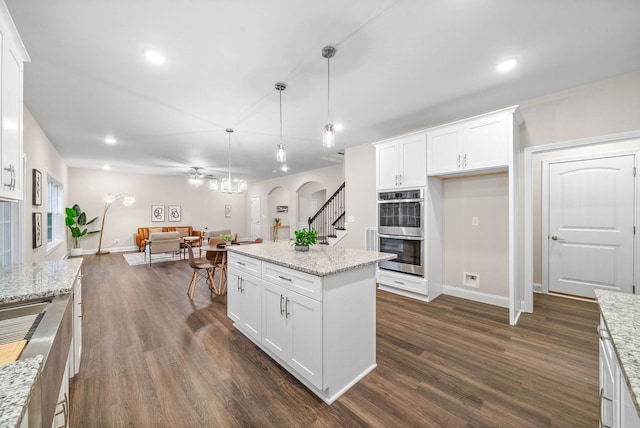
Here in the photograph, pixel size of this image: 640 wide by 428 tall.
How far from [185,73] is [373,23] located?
188 centimetres

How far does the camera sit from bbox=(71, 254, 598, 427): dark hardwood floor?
1.71 meters

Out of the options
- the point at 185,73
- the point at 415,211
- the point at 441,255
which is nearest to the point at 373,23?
the point at 185,73

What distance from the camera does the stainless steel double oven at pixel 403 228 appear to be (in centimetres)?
372

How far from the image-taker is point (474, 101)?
3270 millimetres

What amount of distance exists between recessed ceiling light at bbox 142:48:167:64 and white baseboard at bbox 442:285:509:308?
14.9 feet

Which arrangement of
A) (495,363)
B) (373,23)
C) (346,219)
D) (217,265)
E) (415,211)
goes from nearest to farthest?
(373,23) → (495,363) → (415,211) → (217,265) → (346,219)

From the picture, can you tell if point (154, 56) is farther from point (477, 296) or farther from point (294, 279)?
point (477, 296)

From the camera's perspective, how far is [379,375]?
2.12 meters

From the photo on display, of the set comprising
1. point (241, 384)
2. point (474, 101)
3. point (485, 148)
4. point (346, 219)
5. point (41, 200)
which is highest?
point (474, 101)

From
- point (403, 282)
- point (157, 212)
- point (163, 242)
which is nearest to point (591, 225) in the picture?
point (403, 282)

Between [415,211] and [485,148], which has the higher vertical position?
[485,148]

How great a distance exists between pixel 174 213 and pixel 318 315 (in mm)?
9544

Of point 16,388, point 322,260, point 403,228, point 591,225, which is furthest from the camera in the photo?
point 403,228

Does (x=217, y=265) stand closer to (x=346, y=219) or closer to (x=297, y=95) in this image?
(x=346, y=219)
